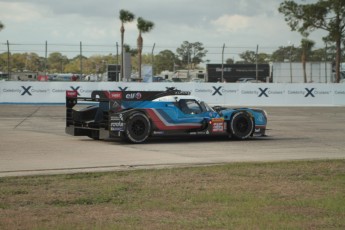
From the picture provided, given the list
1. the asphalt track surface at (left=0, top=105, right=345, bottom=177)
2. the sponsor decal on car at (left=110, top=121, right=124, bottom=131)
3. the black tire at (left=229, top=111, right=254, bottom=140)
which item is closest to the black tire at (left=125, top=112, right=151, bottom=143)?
the sponsor decal on car at (left=110, top=121, right=124, bottom=131)

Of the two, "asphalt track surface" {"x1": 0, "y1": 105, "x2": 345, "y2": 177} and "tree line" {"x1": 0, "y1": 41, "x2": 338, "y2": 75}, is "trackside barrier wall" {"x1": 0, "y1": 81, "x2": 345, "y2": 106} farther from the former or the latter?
"asphalt track surface" {"x1": 0, "y1": 105, "x2": 345, "y2": 177}

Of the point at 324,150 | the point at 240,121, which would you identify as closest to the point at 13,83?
the point at 240,121

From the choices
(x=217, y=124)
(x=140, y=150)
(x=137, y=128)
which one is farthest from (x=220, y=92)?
(x=140, y=150)

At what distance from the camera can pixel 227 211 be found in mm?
7410

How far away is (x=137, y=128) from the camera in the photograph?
1625cm

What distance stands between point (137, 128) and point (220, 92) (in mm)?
22705

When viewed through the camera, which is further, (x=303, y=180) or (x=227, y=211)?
(x=303, y=180)

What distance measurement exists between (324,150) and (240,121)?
316 centimetres

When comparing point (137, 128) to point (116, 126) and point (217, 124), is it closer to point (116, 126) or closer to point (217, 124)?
point (116, 126)

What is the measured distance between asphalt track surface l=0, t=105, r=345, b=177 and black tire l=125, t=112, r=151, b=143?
265 millimetres

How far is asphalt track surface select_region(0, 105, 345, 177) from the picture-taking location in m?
12.0

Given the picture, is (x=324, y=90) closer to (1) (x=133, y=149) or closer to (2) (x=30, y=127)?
(2) (x=30, y=127)

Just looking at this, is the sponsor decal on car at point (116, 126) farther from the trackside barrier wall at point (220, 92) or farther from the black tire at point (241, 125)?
the trackside barrier wall at point (220, 92)

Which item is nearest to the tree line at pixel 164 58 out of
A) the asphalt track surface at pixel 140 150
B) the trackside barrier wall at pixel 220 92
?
the trackside barrier wall at pixel 220 92
